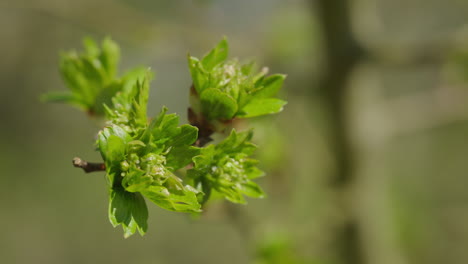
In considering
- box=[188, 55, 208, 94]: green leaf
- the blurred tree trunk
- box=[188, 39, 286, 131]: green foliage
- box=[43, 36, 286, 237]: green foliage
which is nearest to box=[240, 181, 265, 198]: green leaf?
box=[43, 36, 286, 237]: green foliage

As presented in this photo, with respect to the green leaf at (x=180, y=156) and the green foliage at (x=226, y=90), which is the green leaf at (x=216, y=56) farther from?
the green leaf at (x=180, y=156)

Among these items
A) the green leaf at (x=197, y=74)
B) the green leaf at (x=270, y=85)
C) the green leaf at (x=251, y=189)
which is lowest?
the green leaf at (x=251, y=189)

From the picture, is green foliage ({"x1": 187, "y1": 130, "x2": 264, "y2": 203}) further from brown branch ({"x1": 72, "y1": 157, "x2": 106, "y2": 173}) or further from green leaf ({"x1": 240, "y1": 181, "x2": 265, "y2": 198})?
brown branch ({"x1": 72, "y1": 157, "x2": 106, "y2": 173})

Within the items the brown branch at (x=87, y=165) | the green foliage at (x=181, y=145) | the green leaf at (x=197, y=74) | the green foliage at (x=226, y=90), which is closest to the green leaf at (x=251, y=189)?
the green foliage at (x=181, y=145)

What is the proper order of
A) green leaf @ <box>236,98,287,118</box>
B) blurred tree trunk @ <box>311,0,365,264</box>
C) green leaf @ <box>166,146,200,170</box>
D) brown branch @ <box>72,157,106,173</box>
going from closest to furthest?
brown branch @ <box>72,157,106,173</box>, green leaf @ <box>166,146,200,170</box>, green leaf @ <box>236,98,287,118</box>, blurred tree trunk @ <box>311,0,365,264</box>

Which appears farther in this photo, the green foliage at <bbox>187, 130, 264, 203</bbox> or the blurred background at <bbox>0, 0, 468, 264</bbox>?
the blurred background at <bbox>0, 0, 468, 264</bbox>

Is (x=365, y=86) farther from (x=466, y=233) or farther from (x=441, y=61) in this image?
(x=466, y=233)
